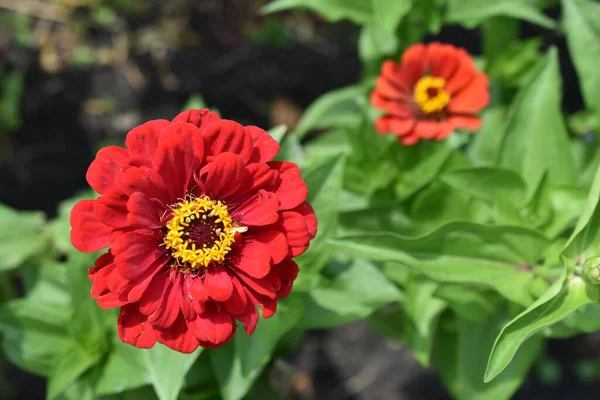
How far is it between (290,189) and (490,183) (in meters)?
0.61

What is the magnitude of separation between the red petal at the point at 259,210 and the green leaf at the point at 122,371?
1.66ft

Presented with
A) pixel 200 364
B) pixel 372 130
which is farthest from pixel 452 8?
pixel 200 364

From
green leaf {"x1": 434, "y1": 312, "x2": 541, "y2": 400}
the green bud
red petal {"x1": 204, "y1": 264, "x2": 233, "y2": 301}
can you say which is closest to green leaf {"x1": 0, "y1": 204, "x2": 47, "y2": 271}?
red petal {"x1": 204, "y1": 264, "x2": 233, "y2": 301}

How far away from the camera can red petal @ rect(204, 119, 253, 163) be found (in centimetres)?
97

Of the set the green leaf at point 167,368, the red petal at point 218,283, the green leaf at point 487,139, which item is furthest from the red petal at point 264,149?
the green leaf at point 487,139

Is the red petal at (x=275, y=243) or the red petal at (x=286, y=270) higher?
the red petal at (x=275, y=243)

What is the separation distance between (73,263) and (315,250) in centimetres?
60

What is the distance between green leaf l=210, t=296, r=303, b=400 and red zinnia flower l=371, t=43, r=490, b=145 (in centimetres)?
53

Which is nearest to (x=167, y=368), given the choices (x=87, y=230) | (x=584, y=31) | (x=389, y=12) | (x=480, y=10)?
(x=87, y=230)

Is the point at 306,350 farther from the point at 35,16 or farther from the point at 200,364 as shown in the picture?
the point at 35,16

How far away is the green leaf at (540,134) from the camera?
1.45 meters

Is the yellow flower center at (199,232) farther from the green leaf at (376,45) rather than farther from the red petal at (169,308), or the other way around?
the green leaf at (376,45)

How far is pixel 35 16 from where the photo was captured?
2570 millimetres

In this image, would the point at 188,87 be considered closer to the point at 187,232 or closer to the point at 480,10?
the point at 480,10
